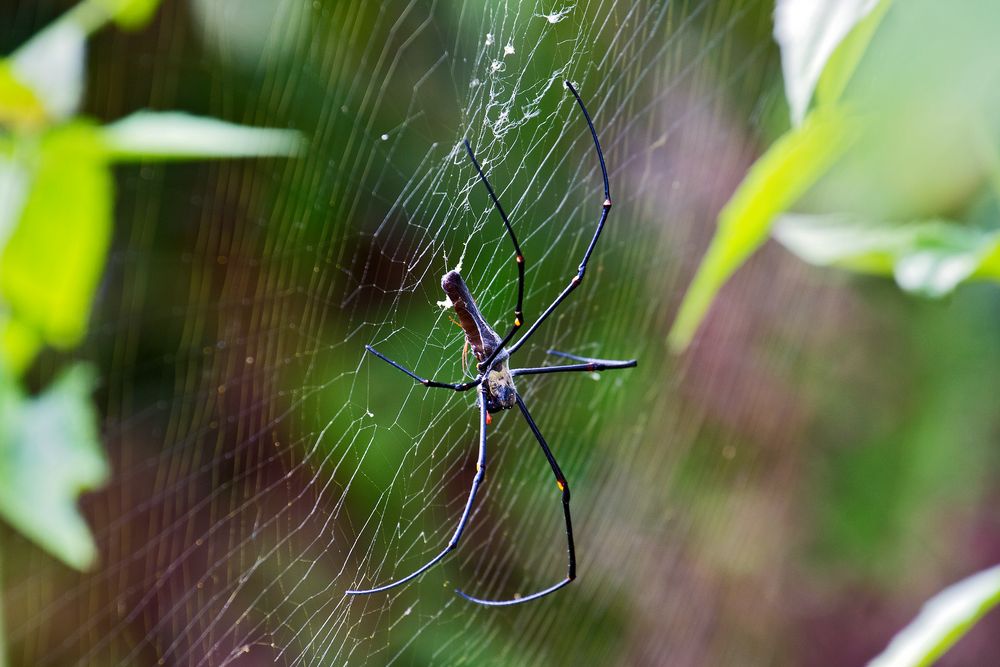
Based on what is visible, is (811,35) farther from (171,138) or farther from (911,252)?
(171,138)

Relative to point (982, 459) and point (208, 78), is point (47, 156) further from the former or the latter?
point (982, 459)

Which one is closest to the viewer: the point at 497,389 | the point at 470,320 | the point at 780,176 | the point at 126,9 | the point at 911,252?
the point at 780,176

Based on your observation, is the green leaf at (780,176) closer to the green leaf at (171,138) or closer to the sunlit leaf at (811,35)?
the sunlit leaf at (811,35)

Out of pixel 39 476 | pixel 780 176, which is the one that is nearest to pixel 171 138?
pixel 39 476

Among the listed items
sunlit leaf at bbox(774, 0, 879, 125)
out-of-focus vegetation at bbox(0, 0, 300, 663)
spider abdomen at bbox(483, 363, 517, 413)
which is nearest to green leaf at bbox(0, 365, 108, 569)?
out-of-focus vegetation at bbox(0, 0, 300, 663)

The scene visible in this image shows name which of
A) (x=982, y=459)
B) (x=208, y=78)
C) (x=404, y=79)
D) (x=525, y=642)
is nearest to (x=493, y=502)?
(x=525, y=642)

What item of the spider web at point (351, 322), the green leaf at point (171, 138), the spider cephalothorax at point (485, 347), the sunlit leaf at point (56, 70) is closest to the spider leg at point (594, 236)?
the spider cephalothorax at point (485, 347)
